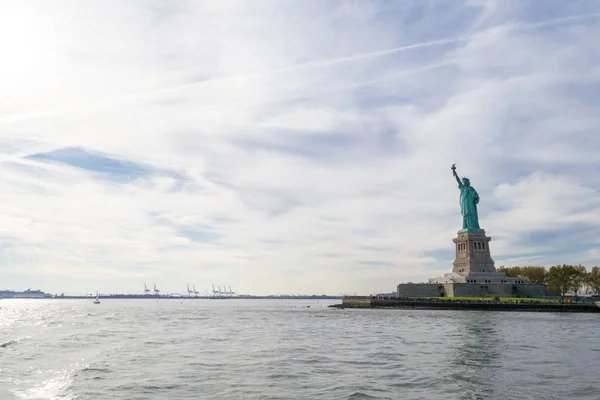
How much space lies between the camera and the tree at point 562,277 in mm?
136750

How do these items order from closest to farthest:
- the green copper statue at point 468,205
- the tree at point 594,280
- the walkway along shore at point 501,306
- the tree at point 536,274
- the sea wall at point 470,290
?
the walkway along shore at point 501,306, the sea wall at point 470,290, the green copper statue at point 468,205, the tree at point 594,280, the tree at point 536,274

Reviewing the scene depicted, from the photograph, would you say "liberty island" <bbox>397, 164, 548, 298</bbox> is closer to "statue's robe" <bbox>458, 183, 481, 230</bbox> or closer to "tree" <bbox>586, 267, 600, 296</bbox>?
"statue's robe" <bbox>458, 183, 481, 230</bbox>

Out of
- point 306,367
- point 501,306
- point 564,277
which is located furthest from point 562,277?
point 306,367

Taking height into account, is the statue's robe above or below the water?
above

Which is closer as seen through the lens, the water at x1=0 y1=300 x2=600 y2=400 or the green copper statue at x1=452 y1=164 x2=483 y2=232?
→ the water at x1=0 y1=300 x2=600 y2=400

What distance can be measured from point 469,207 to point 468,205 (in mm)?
566

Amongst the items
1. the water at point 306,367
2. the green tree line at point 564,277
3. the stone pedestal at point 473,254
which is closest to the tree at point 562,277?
the green tree line at point 564,277

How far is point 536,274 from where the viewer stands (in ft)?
502

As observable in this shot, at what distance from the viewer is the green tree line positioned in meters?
137

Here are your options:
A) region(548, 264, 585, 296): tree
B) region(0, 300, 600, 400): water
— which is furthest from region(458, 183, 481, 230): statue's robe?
region(0, 300, 600, 400): water

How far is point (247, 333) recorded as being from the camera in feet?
200

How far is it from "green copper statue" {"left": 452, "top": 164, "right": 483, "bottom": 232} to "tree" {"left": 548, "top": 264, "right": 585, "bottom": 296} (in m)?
24.3

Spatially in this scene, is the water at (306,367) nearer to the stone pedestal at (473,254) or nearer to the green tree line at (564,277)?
the stone pedestal at (473,254)

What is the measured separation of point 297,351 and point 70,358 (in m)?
16.8
